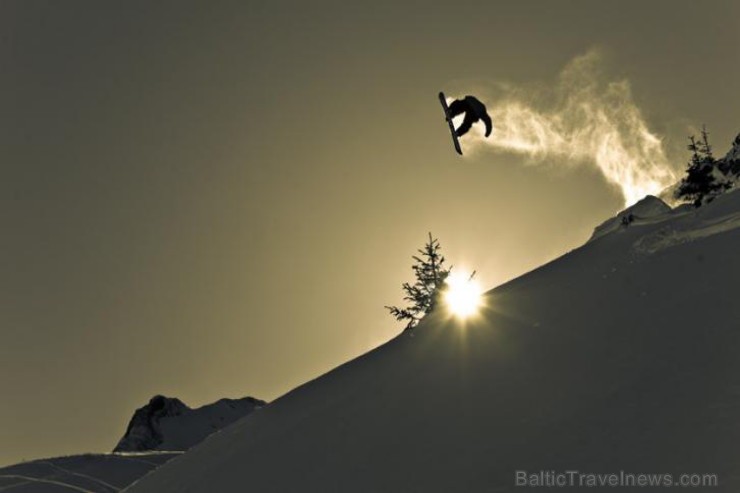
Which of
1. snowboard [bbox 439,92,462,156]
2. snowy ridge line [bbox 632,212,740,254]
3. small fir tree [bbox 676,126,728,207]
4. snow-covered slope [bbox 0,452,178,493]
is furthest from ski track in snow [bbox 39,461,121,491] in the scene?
small fir tree [bbox 676,126,728,207]

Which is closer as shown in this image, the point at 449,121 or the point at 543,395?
the point at 543,395

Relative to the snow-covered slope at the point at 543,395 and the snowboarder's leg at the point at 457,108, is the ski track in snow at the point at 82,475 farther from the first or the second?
the snowboarder's leg at the point at 457,108

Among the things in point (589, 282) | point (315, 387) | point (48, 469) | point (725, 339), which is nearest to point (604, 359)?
point (725, 339)

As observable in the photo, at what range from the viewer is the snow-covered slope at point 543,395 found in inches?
316

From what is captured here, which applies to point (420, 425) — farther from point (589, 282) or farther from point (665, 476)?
point (589, 282)

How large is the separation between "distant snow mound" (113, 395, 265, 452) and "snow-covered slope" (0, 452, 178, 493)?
257 feet

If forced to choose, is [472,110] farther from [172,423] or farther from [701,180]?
[172,423]

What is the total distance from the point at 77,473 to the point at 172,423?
91468mm

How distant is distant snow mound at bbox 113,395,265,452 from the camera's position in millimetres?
105688

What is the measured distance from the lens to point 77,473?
2605 centimetres

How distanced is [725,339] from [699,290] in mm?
1857

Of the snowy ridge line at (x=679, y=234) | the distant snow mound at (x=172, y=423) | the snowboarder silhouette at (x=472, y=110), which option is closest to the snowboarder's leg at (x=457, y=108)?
the snowboarder silhouette at (x=472, y=110)

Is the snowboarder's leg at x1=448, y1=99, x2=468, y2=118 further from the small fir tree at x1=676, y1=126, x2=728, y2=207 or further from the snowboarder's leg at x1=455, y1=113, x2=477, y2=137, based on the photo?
the small fir tree at x1=676, y1=126, x2=728, y2=207

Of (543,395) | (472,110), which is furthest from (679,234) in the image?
(543,395)
